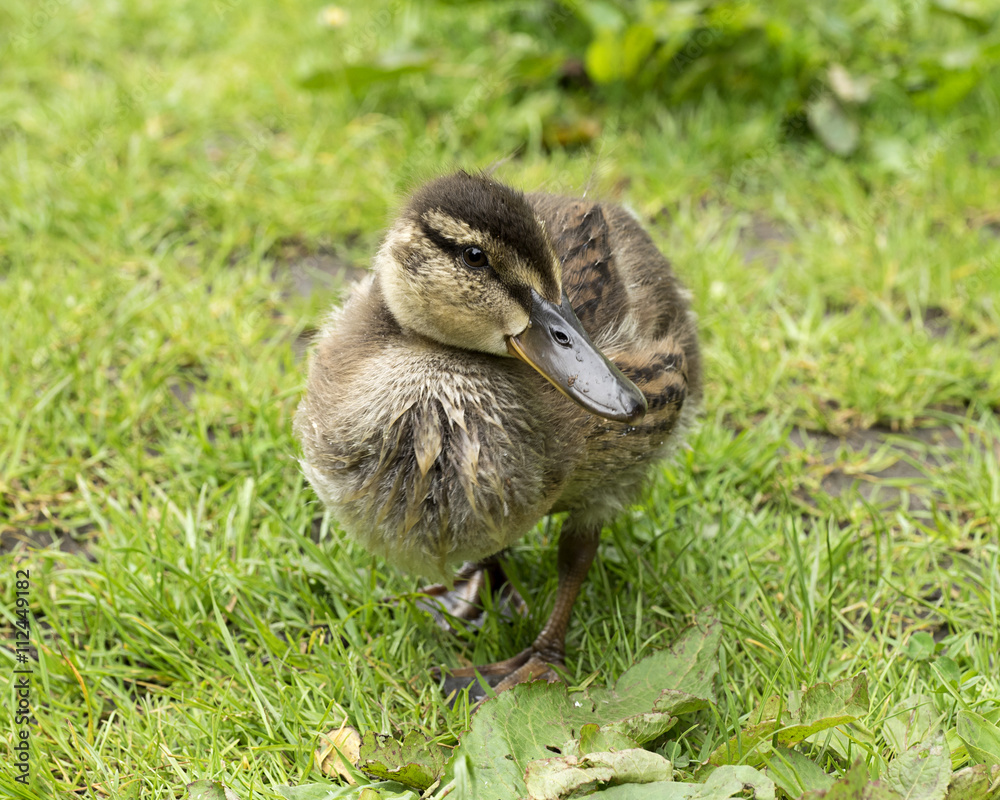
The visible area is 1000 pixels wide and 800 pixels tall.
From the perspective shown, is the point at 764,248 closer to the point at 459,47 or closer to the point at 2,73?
the point at 459,47

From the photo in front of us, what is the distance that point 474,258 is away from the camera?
2197mm

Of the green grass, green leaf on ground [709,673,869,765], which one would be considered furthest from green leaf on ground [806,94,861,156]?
green leaf on ground [709,673,869,765]

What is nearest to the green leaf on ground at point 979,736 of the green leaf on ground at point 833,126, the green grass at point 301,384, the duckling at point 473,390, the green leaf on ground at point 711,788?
the green grass at point 301,384

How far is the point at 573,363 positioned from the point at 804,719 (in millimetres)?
979

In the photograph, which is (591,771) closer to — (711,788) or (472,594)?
(711,788)

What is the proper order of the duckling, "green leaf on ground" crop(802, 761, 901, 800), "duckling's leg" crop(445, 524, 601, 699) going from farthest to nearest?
"duckling's leg" crop(445, 524, 601, 699) < the duckling < "green leaf on ground" crop(802, 761, 901, 800)

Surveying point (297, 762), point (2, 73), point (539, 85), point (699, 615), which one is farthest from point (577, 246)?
point (2, 73)

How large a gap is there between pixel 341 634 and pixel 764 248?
2.76 m

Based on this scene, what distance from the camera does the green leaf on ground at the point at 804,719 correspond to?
2.11 m

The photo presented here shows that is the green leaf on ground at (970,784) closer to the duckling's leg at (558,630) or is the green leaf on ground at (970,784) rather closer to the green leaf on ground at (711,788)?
the green leaf on ground at (711,788)

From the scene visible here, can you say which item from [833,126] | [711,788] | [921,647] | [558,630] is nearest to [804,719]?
[711,788]

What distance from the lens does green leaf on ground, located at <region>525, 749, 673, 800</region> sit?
78.9 inches

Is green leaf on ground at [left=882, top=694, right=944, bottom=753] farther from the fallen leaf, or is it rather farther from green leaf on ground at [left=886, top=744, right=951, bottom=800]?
the fallen leaf

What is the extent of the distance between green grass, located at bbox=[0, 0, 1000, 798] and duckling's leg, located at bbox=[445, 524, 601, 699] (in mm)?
94
